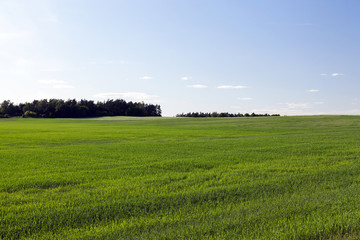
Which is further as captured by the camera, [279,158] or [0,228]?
[279,158]

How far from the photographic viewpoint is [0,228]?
602cm

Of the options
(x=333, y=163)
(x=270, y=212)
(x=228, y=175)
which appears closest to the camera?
(x=270, y=212)

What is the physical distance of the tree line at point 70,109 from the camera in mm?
116312

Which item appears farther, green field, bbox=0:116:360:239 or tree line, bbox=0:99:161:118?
tree line, bbox=0:99:161:118

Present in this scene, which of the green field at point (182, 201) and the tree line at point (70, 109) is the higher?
the tree line at point (70, 109)

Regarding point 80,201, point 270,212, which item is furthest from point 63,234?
point 270,212

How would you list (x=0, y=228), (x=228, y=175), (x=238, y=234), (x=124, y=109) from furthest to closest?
(x=124, y=109) → (x=228, y=175) → (x=0, y=228) → (x=238, y=234)

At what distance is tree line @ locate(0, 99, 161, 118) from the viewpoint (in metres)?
116

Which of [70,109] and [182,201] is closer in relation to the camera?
[182,201]

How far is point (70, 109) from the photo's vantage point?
117 metres

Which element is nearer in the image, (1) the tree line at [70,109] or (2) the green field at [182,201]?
(2) the green field at [182,201]

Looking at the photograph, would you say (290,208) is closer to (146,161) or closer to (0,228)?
(0,228)

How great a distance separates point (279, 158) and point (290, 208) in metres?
8.05

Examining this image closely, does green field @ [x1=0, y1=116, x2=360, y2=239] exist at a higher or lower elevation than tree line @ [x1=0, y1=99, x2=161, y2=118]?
lower
